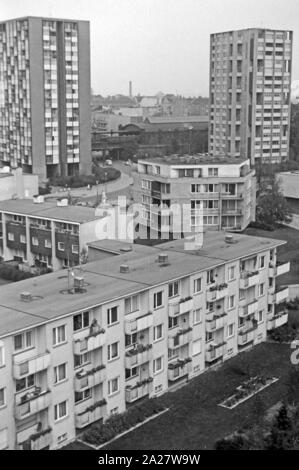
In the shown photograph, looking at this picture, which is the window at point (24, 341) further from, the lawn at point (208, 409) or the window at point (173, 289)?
the window at point (173, 289)

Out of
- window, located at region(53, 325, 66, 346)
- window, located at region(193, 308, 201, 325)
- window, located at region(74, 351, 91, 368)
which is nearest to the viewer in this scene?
window, located at region(53, 325, 66, 346)

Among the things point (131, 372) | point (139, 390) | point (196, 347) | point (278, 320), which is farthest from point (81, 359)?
point (278, 320)

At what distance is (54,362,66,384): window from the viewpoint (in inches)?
391

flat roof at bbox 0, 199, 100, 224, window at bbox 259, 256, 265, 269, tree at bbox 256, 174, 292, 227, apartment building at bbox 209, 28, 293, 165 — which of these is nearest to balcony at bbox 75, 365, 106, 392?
window at bbox 259, 256, 265, 269

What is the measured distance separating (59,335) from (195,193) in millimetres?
13826

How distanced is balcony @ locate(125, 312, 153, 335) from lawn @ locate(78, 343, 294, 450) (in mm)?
1402

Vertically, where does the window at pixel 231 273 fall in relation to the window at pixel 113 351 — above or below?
above

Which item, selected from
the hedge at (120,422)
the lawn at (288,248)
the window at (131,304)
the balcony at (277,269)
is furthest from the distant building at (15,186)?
the hedge at (120,422)

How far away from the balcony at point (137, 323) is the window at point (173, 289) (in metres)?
0.71

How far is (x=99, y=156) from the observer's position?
45.9 meters

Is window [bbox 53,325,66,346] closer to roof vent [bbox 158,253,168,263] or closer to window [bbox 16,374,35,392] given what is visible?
window [bbox 16,374,35,392]

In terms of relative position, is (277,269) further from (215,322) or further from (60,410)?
(60,410)

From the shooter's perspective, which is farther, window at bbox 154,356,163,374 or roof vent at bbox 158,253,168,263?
roof vent at bbox 158,253,168,263

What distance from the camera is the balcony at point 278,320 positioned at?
14516 millimetres
